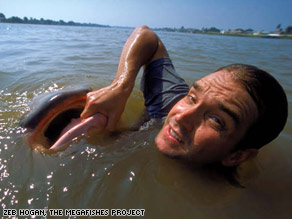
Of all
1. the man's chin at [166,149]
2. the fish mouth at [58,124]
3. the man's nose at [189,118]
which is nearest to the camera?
Result: the man's nose at [189,118]

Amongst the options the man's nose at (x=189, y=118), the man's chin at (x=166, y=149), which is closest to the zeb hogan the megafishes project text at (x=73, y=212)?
the man's chin at (x=166, y=149)

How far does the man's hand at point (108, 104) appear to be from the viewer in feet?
5.75

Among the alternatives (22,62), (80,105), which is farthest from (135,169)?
(22,62)

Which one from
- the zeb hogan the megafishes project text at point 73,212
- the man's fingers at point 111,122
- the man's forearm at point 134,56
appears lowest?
the zeb hogan the megafishes project text at point 73,212

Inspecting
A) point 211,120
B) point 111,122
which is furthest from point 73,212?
point 211,120

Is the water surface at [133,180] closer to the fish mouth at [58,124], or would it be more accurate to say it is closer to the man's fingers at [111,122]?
the man's fingers at [111,122]

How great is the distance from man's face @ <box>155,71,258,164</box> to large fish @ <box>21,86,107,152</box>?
699 millimetres

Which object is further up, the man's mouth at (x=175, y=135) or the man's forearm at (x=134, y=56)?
the man's forearm at (x=134, y=56)

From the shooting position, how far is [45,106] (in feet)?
6.04

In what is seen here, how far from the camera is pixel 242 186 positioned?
1.63 meters

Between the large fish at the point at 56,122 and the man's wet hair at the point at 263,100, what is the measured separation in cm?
117

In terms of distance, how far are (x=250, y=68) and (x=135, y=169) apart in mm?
1166

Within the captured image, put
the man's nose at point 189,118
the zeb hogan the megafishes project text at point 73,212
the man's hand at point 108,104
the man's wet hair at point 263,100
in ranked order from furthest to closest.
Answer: the man's hand at point 108,104 → the man's nose at point 189,118 → the man's wet hair at point 263,100 → the zeb hogan the megafishes project text at point 73,212

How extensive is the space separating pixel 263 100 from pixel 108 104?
1193 millimetres
